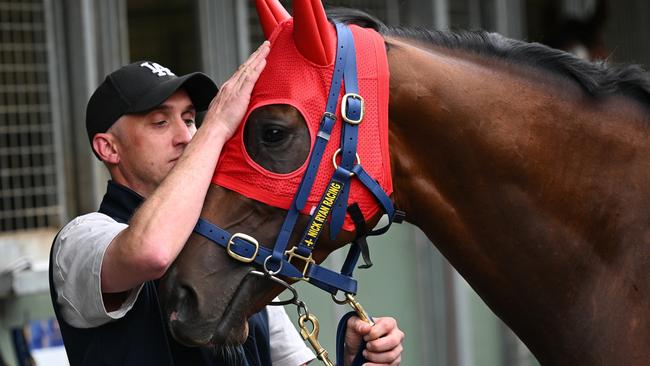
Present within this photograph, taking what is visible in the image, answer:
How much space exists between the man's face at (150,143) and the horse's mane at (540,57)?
533 millimetres

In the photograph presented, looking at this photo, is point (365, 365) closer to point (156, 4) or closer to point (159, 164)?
point (159, 164)

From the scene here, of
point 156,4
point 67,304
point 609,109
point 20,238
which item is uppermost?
point 156,4

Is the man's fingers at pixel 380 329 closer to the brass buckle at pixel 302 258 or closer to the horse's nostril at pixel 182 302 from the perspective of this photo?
the brass buckle at pixel 302 258

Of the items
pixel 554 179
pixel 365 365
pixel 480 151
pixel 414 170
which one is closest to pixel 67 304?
pixel 365 365

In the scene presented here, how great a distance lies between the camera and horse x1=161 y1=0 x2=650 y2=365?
2.47 meters

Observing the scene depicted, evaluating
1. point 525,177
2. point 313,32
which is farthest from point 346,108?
point 525,177

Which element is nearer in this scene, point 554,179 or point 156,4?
point 554,179

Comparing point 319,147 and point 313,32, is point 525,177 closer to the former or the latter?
point 319,147

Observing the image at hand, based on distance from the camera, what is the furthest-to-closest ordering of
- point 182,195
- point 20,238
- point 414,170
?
point 20,238
point 414,170
point 182,195

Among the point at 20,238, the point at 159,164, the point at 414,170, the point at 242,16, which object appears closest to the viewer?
the point at 414,170

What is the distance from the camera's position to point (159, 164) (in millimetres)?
2727

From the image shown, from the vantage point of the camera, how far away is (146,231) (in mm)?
2295

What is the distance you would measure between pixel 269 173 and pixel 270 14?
1.56 feet

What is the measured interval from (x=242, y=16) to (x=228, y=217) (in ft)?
10.8
